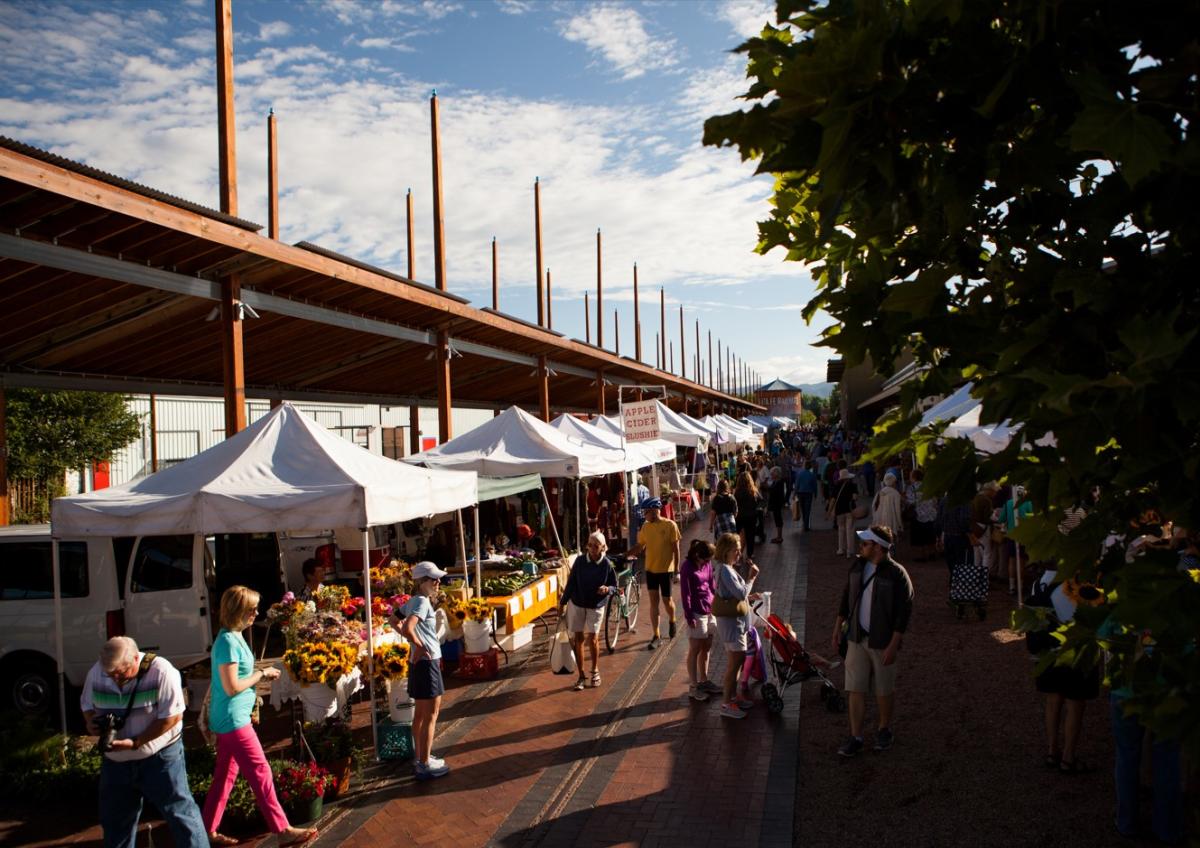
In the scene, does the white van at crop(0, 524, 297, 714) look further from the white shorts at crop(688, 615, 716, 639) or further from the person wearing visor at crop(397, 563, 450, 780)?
the white shorts at crop(688, 615, 716, 639)

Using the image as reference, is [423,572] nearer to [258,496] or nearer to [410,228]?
[258,496]

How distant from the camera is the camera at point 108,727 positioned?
4.91 meters

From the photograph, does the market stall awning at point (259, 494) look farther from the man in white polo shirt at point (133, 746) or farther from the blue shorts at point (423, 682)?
the man in white polo shirt at point (133, 746)

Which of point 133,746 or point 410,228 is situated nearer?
point 133,746

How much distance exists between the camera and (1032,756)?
6.52 meters

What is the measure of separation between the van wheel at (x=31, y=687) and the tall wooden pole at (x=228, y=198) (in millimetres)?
3296

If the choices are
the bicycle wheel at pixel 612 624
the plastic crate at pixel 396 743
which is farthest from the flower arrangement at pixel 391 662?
the bicycle wheel at pixel 612 624

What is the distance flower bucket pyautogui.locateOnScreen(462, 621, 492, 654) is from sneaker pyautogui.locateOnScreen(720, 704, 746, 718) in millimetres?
3006

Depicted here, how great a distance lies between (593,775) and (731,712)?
5.19 feet

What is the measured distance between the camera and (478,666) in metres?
9.77

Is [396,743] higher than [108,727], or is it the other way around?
[108,727]

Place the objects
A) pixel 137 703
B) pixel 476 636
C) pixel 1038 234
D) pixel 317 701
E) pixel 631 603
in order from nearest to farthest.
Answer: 1. pixel 1038 234
2. pixel 137 703
3. pixel 317 701
4. pixel 476 636
5. pixel 631 603

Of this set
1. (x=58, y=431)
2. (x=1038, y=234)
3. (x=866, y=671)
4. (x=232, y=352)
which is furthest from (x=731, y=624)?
(x=58, y=431)

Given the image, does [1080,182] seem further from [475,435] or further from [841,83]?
[475,435]
